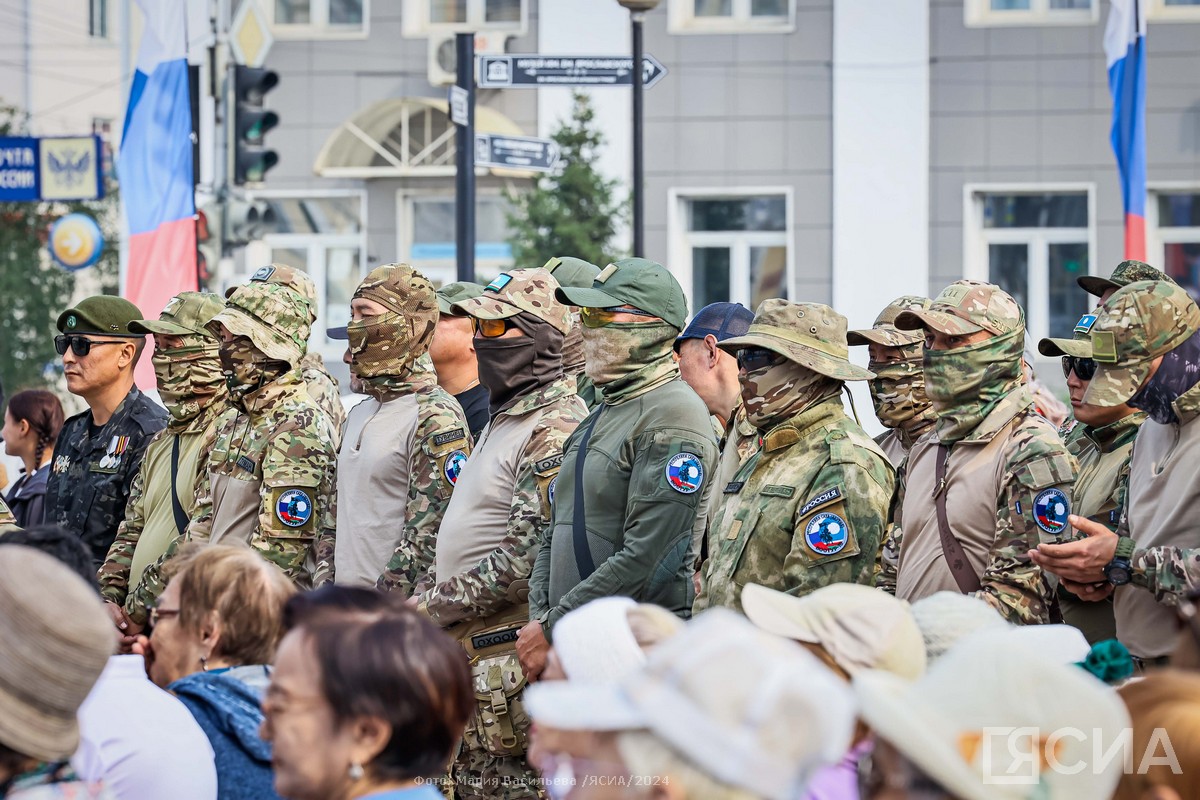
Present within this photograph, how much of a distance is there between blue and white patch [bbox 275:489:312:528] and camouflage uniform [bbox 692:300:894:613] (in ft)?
7.14

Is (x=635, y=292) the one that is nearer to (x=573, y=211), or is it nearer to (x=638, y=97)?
(x=638, y=97)

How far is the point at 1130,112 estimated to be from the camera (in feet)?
48.0

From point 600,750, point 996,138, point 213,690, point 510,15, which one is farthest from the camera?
point 510,15

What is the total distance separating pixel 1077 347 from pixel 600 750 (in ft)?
12.5

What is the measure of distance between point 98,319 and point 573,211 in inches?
440

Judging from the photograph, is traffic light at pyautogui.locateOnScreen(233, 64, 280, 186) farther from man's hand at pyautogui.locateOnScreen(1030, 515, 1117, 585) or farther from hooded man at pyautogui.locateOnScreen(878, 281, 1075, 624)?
man's hand at pyautogui.locateOnScreen(1030, 515, 1117, 585)

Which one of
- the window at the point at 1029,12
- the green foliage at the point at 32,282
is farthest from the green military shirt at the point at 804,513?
the green foliage at the point at 32,282

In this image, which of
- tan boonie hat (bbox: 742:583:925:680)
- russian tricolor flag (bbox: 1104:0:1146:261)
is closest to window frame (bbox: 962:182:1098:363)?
russian tricolor flag (bbox: 1104:0:1146:261)

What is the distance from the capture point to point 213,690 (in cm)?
403

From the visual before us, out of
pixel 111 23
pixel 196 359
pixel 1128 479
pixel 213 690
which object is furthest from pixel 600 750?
pixel 111 23

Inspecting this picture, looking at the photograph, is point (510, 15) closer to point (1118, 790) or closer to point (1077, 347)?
point (1077, 347)

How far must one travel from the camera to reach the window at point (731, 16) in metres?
20.7

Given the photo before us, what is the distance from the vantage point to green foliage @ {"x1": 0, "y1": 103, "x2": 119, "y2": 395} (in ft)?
70.3

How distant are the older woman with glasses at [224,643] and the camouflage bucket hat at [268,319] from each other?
9.84 ft
